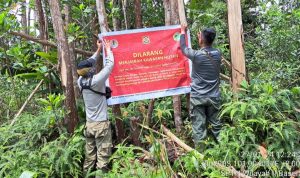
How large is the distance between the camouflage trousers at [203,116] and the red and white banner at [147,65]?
22.1 inches

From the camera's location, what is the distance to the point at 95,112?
16.2 ft

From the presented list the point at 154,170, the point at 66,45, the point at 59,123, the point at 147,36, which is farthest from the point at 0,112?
the point at 154,170

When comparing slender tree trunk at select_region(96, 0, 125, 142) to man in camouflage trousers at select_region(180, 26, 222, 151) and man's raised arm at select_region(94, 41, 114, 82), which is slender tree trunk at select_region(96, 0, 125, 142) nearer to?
man's raised arm at select_region(94, 41, 114, 82)

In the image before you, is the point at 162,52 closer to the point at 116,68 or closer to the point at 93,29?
the point at 116,68

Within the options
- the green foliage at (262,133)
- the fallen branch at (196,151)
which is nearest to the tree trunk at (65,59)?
the fallen branch at (196,151)

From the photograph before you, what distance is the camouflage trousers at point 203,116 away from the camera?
482 centimetres

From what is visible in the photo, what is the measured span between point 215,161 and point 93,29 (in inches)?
163

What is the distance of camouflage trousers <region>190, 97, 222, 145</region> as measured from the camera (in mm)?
4824

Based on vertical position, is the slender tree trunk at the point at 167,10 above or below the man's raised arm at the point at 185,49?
above

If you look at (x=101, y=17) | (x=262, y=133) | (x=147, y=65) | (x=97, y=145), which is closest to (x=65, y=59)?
(x=101, y=17)

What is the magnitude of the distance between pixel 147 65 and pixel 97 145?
1.56m

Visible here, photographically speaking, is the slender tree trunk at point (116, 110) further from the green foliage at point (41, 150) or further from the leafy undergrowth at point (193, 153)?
the green foliage at point (41, 150)

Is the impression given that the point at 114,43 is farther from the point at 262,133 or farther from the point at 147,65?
the point at 262,133

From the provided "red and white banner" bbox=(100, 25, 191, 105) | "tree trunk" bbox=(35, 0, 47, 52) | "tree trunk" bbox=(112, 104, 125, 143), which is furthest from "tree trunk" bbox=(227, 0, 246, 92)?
"tree trunk" bbox=(35, 0, 47, 52)
